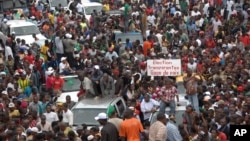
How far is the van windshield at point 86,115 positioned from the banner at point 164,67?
9.14ft

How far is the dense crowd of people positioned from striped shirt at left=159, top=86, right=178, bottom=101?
0.02 m

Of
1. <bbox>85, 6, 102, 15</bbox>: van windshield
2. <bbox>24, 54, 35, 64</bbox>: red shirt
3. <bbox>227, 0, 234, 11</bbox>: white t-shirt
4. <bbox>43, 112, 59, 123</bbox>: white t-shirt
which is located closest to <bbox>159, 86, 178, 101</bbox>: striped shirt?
<bbox>43, 112, 59, 123</bbox>: white t-shirt

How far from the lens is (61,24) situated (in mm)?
29266

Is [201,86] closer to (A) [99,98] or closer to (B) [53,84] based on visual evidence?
(A) [99,98]

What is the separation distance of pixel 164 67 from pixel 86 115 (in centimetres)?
303

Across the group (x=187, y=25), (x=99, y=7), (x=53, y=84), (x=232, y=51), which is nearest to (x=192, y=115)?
(x=53, y=84)

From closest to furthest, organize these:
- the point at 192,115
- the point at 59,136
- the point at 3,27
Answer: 1. the point at 59,136
2. the point at 192,115
3. the point at 3,27

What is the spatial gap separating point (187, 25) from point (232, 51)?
5.71 m

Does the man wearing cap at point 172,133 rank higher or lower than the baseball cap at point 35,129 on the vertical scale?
higher

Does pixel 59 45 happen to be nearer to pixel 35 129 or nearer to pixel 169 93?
pixel 169 93

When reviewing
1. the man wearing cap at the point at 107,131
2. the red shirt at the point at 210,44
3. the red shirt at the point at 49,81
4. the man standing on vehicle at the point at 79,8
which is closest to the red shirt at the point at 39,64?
the red shirt at the point at 49,81

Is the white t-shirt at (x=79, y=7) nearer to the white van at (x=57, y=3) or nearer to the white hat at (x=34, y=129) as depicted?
the white van at (x=57, y=3)

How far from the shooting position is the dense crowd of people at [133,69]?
15531 millimetres

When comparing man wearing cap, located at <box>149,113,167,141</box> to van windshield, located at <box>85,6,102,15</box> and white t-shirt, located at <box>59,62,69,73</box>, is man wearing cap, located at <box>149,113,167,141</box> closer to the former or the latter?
white t-shirt, located at <box>59,62,69,73</box>
